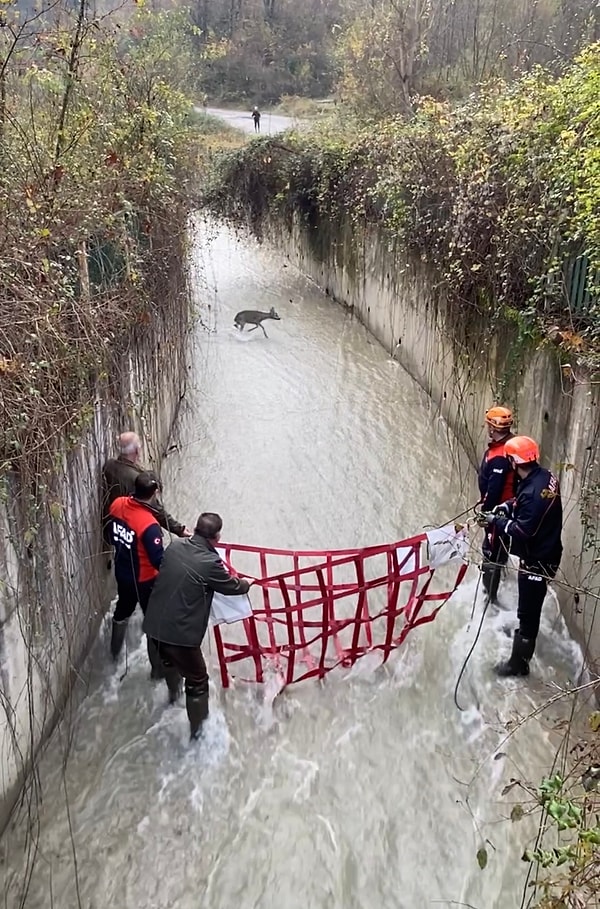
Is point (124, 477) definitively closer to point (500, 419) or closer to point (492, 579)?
point (500, 419)

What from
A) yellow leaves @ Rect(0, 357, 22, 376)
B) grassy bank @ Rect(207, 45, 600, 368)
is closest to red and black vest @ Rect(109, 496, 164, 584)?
yellow leaves @ Rect(0, 357, 22, 376)

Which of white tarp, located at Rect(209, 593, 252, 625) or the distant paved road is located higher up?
the distant paved road

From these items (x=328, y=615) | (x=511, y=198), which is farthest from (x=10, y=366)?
(x=511, y=198)

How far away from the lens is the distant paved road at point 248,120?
30009 millimetres

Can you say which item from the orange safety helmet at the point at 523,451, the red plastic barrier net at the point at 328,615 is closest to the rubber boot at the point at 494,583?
the red plastic barrier net at the point at 328,615

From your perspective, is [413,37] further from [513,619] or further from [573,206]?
[513,619]

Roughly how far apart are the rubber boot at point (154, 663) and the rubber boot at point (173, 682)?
0.25ft

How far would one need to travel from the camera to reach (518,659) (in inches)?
208

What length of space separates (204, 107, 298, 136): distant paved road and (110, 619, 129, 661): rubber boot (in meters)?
27.1

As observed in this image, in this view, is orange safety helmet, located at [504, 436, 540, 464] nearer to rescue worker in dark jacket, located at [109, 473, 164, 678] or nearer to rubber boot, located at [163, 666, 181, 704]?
rescue worker in dark jacket, located at [109, 473, 164, 678]

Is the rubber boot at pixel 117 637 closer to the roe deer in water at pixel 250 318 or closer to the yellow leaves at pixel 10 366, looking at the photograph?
the yellow leaves at pixel 10 366

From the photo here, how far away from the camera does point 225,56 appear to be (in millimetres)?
39000

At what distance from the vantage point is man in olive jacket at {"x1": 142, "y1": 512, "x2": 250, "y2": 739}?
4434mm

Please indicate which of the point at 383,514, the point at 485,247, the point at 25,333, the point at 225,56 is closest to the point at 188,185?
the point at 485,247
